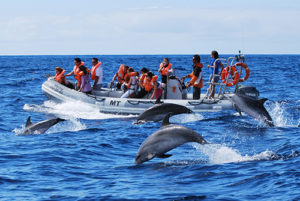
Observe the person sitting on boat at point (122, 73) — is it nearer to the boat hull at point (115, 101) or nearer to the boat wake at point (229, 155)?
the boat hull at point (115, 101)

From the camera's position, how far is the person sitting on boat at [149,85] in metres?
18.0

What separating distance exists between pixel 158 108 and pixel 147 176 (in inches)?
154

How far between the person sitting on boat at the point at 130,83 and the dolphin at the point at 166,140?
1033 centimetres

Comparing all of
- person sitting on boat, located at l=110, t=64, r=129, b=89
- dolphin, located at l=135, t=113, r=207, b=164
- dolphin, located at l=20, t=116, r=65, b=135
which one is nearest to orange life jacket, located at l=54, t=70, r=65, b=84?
person sitting on boat, located at l=110, t=64, r=129, b=89

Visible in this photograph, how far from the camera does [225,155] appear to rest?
10742mm

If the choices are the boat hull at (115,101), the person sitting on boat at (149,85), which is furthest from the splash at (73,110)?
the person sitting on boat at (149,85)

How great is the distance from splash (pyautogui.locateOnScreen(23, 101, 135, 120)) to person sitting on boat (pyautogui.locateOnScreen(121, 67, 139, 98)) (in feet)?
3.69

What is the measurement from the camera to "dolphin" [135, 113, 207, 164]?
8727mm

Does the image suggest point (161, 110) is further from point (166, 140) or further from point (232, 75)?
point (232, 75)

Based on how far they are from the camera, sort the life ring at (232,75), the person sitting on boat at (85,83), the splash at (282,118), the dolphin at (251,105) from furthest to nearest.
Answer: the person sitting on boat at (85,83)
the life ring at (232,75)
the splash at (282,118)
the dolphin at (251,105)

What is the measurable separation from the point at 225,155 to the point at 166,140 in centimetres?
A: 241

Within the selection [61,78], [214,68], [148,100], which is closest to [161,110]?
[148,100]

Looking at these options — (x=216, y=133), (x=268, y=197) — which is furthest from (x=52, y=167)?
(x=216, y=133)

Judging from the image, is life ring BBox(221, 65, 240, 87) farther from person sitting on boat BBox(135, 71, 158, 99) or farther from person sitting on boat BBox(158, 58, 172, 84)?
person sitting on boat BBox(135, 71, 158, 99)
